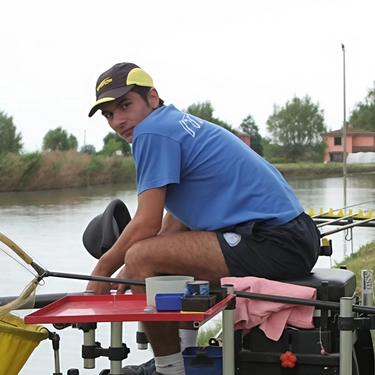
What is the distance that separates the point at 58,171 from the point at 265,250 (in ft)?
76.0

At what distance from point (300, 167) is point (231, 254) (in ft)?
166

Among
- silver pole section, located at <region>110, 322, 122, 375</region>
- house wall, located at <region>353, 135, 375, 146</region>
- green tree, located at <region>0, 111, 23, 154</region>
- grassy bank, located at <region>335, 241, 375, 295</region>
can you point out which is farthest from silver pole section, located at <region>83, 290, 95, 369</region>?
house wall, located at <region>353, 135, 375, 146</region>

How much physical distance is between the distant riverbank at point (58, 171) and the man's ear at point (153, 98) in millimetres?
20684

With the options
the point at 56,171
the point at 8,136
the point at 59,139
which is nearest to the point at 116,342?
the point at 56,171

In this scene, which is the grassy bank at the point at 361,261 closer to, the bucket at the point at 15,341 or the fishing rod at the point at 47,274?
the fishing rod at the point at 47,274

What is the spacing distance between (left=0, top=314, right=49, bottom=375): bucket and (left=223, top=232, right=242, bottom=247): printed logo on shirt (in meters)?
0.77

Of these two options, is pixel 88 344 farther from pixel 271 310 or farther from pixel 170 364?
pixel 271 310

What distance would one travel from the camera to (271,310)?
9.99 feet

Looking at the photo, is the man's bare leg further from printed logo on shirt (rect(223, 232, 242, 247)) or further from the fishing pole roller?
the fishing pole roller

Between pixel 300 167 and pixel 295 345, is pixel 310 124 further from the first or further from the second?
pixel 295 345

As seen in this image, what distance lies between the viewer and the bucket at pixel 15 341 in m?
2.94

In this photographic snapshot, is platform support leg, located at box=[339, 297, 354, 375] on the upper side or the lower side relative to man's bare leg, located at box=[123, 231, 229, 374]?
lower

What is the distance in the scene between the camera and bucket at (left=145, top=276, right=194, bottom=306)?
2799 mm

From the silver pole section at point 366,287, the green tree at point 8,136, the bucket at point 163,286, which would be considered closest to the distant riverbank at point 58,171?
the green tree at point 8,136
